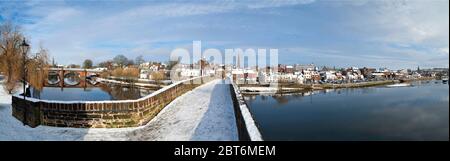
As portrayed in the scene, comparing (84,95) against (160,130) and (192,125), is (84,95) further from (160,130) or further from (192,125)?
(192,125)

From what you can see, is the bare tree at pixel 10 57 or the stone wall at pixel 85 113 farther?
the bare tree at pixel 10 57

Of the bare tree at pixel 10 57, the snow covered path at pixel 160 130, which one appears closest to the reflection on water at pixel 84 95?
the bare tree at pixel 10 57

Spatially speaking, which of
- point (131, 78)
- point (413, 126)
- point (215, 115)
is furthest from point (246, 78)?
point (215, 115)

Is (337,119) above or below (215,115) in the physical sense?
below

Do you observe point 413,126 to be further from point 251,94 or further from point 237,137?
point 251,94

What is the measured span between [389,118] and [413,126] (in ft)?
14.9

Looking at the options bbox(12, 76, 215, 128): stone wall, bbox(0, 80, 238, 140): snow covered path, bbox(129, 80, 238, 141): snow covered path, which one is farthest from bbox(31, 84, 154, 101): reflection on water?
bbox(129, 80, 238, 141): snow covered path

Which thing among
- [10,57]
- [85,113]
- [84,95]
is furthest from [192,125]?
[84,95]

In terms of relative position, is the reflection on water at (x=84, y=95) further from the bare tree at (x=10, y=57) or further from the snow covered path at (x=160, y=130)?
the snow covered path at (x=160, y=130)

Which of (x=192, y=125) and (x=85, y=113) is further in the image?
(x=85, y=113)

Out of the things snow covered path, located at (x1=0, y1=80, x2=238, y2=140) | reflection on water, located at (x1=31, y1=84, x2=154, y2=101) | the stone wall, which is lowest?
reflection on water, located at (x1=31, y1=84, x2=154, y2=101)

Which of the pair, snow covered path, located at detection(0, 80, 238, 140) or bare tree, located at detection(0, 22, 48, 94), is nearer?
snow covered path, located at detection(0, 80, 238, 140)

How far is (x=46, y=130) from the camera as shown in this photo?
9.93 m

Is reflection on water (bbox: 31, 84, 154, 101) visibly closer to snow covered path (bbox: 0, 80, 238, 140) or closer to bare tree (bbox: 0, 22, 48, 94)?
bare tree (bbox: 0, 22, 48, 94)
